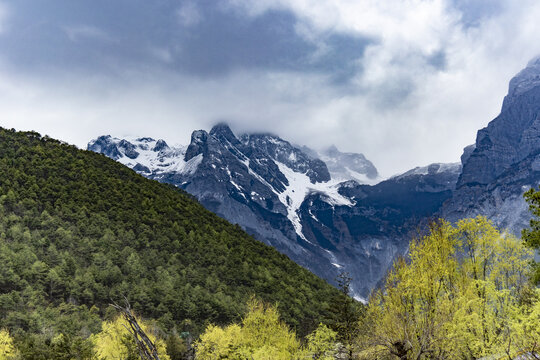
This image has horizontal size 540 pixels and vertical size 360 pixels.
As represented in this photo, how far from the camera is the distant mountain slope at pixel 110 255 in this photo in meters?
73.1

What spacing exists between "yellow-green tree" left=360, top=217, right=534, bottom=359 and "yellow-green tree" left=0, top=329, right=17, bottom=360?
40767 millimetres

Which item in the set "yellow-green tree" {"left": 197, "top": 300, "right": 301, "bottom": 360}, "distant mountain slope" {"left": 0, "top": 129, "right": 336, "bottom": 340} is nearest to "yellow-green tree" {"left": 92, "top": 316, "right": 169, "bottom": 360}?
"yellow-green tree" {"left": 197, "top": 300, "right": 301, "bottom": 360}

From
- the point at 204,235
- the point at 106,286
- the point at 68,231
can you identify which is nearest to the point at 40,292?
the point at 106,286

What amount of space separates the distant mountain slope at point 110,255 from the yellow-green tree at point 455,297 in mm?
59617

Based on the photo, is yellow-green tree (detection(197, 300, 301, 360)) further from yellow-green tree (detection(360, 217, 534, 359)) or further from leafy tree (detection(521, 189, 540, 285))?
leafy tree (detection(521, 189, 540, 285))

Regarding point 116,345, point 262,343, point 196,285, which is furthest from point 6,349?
point 196,285

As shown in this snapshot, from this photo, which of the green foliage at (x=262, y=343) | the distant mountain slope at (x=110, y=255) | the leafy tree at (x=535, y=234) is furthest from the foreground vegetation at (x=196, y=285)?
the distant mountain slope at (x=110, y=255)

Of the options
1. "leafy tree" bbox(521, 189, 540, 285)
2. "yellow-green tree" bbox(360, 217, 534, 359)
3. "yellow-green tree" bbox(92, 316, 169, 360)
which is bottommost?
"yellow-green tree" bbox(92, 316, 169, 360)

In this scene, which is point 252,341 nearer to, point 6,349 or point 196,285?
point 6,349

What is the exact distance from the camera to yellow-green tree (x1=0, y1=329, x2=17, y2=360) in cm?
4150

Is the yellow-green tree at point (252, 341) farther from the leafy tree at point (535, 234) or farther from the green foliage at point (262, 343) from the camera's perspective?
the leafy tree at point (535, 234)

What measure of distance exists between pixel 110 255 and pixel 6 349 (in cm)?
4585

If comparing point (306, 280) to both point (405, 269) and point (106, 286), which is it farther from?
point (405, 269)

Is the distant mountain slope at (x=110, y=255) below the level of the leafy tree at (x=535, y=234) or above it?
below
